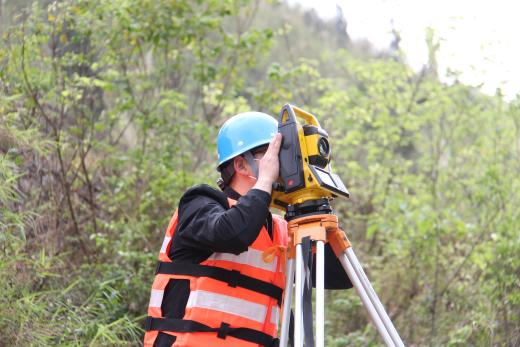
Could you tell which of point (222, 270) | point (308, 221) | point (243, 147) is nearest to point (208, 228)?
point (222, 270)

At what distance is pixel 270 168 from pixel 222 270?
42 centimetres

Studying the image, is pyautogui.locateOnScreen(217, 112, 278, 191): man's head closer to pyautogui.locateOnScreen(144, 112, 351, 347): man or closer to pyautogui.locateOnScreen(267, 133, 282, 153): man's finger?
pyautogui.locateOnScreen(144, 112, 351, 347): man

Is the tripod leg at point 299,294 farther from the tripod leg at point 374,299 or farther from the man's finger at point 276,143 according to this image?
the man's finger at point 276,143

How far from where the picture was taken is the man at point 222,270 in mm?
2108

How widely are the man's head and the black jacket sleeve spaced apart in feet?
0.77

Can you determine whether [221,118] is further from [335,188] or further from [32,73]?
[335,188]

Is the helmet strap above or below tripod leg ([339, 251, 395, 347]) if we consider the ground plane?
above

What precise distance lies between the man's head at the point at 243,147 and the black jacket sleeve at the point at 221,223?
0.77 ft

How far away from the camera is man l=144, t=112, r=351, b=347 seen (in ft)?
6.93

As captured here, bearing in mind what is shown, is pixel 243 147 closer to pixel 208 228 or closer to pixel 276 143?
pixel 276 143

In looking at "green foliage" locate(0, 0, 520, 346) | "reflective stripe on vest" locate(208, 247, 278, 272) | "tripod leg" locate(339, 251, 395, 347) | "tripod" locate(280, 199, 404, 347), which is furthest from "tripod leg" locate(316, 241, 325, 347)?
"green foliage" locate(0, 0, 520, 346)

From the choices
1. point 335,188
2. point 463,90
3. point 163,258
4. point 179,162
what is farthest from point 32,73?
point 463,90

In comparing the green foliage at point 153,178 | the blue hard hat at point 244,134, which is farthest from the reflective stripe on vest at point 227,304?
the green foliage at point 153,178

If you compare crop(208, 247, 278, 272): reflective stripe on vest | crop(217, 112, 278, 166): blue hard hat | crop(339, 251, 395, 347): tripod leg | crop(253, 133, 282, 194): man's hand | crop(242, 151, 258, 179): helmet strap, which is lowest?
crop(339, 251, 395, 347): tripod leg
